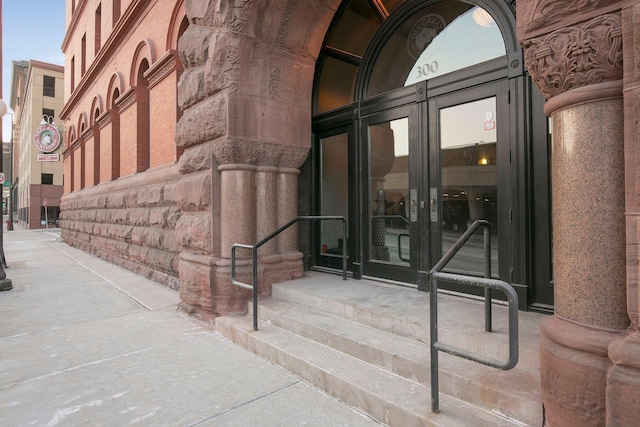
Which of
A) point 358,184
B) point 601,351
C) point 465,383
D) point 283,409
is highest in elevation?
point 358,184

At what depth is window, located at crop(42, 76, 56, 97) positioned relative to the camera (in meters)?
40.9

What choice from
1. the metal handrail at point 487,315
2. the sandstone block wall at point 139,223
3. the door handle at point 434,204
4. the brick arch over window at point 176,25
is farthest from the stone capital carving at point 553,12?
the brick arch over window at point 176,25

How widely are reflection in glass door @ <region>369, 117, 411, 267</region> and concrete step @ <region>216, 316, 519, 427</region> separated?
6.09ft

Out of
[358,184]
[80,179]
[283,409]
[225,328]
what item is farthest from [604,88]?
[80,179]

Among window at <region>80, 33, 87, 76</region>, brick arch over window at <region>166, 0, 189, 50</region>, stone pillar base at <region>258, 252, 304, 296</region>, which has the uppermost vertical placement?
window at <region>80, 33, 87, 76</region>

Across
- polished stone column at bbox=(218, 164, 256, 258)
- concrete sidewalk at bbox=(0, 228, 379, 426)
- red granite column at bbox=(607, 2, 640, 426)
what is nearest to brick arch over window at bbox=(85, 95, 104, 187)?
concrete sidewalk at bbox=(0, 228, 379, 426)

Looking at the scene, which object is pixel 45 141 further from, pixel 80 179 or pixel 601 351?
pixel 601 351

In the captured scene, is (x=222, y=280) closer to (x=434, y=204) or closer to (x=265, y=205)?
(x=265, y=205)

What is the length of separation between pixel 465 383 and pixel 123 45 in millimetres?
11988

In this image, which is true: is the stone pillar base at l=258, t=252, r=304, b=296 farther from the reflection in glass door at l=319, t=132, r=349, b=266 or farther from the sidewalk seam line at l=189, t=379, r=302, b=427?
the sidewalk seam line at l=189, t=379, r=302, b=427

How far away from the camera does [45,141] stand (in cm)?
2166

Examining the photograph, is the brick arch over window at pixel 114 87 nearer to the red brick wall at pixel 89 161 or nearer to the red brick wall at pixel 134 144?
the red brick wall at pixel 134 144

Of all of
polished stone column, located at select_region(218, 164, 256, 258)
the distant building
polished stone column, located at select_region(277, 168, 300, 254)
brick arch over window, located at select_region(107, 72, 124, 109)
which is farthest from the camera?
the distant building

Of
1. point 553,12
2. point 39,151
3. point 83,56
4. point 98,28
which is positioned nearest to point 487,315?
point 553,12
